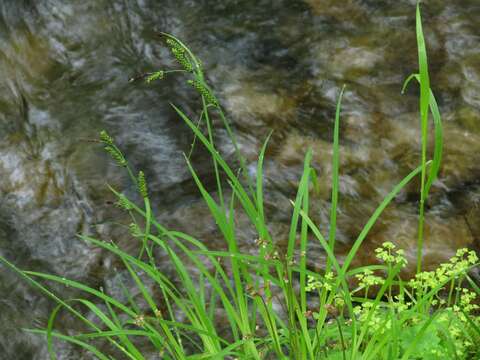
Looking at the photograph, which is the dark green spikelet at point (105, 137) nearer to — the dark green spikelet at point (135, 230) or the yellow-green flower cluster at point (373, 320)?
the dark green spikelet at point (135, 230)

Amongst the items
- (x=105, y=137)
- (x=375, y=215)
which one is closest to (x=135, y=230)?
(x=105, y=137)

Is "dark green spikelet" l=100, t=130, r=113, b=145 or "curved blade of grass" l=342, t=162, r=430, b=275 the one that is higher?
"dark green spikelet" l=100, t=130, r=113, b=145

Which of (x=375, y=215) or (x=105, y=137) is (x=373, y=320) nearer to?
(x=375, y=215)

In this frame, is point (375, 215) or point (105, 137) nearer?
point (105, 137)

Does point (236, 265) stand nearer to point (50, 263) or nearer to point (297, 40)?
point (50, 263)

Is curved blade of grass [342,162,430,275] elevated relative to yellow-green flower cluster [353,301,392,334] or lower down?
elevated

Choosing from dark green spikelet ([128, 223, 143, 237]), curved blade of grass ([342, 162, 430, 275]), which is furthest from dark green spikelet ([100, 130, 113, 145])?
curved blade of grass ([342, 162, 430, 275])

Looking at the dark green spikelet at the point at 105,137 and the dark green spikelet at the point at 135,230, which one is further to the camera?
the dark green spikelet at the point at 135,230

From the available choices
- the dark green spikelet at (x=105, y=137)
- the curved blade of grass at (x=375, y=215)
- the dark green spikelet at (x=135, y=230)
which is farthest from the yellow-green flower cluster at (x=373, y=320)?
the dark green spikelet at (x=105, y=137)

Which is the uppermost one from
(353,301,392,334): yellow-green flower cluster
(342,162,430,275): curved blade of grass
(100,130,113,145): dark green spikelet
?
(100,130,113,145): dark green spikelet

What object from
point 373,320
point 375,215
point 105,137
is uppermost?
point 105,137

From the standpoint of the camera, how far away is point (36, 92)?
167 inches

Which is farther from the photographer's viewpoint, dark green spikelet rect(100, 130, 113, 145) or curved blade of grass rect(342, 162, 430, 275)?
curved blade of grass rect(342, 162, 430, 275)

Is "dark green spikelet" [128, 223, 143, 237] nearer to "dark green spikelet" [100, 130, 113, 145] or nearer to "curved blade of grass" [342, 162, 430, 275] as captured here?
"dark green spikelet" [100, 130, 113, 145]
